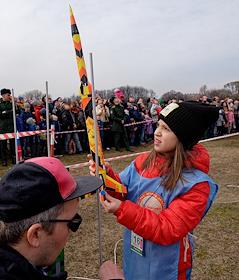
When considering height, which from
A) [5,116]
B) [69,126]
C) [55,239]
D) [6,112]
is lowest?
[69,126]

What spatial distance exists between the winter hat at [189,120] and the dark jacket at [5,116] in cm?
762

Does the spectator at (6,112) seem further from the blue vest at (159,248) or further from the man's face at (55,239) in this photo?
the man's face at (55,239)

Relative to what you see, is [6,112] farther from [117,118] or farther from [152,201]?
[152,201]

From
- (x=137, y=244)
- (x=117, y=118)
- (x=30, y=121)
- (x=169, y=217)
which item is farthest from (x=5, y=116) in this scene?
(x=169, y=217)

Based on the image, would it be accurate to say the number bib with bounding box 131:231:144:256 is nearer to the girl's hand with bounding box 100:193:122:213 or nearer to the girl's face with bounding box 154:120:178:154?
the girl's hand with bounding box 100:193:122:213

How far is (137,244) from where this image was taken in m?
2.13

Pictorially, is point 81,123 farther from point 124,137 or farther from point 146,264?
point 146,264

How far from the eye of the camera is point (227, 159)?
10.1 m

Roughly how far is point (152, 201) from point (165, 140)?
0.39 m

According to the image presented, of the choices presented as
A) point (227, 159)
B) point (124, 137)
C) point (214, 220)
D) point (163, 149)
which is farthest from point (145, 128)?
point (163, 149)

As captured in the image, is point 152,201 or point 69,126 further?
point 69,126

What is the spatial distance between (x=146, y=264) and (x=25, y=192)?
112cm

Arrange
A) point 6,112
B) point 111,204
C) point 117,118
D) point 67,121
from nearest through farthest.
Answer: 1. point 111,204
2. point 6,112
3. point 67,121
4. point 117,118

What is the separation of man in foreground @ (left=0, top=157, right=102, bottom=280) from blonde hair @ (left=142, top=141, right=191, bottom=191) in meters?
0.75
